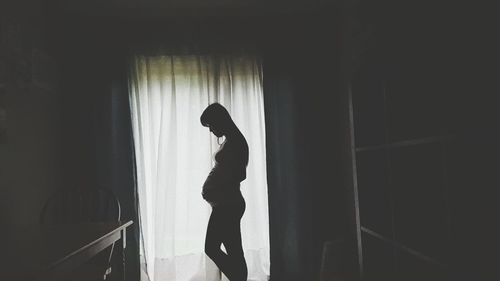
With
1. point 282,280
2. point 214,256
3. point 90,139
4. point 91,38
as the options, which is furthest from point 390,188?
point 91,38

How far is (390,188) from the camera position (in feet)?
5.23

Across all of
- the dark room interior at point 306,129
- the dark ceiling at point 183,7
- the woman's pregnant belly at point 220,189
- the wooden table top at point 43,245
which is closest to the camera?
the wooden table top at point 43,245

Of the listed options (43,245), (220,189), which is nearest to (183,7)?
(220,189)

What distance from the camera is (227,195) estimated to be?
1.94 meters

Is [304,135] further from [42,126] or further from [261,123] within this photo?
[42,126]

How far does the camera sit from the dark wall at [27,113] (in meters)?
2.20

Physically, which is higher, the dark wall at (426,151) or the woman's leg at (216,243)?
the dark wall at (426,151)

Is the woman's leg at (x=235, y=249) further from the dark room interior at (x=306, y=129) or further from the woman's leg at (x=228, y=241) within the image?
the dark room interior at (x=306, y=129)

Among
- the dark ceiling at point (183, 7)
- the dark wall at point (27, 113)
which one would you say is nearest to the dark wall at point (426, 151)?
the dark ceiling at point (183, 7)

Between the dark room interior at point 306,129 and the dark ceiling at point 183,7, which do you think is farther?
the dark ceiling at point 183,7

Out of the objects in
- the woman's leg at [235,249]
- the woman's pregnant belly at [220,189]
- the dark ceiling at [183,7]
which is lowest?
the woman's leg at [235,249]

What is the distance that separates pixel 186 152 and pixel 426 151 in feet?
6.45

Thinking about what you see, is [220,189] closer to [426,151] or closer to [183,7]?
[426,151]

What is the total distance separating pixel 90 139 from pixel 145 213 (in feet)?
2.44
